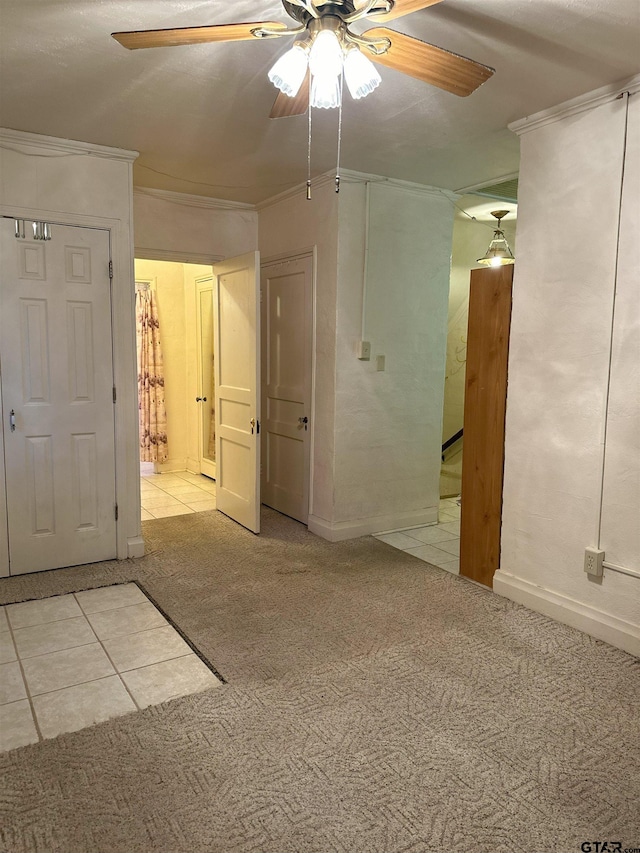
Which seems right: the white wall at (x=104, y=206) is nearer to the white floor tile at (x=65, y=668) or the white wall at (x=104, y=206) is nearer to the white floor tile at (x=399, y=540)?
the white floor tile at (x=65, y=668)

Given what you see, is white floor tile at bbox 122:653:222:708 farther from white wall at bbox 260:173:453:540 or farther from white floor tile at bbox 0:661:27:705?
white wall at bbox 260:173:453:540

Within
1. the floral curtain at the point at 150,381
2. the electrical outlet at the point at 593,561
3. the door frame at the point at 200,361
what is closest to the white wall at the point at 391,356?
the electrical outlet at the point at 593,561

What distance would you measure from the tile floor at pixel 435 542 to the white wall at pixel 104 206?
184cm

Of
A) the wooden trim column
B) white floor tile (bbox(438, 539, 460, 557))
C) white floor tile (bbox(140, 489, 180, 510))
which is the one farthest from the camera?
white floor tile (bbox(140, 489, 180, 510))

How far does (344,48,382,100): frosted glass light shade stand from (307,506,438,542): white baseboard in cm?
304

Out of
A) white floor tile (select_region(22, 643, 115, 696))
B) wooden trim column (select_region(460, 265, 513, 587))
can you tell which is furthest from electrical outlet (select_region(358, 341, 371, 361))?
white floor tile (select_region(22, 643, 115, 696))

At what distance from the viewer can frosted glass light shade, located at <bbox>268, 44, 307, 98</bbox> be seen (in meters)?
1.82

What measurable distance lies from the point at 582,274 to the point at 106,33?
231 cm

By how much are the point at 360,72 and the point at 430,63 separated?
0.23 metres

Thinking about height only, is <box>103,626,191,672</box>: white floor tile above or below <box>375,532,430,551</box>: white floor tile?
below

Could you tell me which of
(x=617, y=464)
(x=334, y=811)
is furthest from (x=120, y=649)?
(x=617, y=464)

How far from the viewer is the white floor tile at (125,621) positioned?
297 centimetres

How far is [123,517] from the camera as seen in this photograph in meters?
3.90

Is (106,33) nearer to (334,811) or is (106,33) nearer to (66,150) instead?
(66,150)
